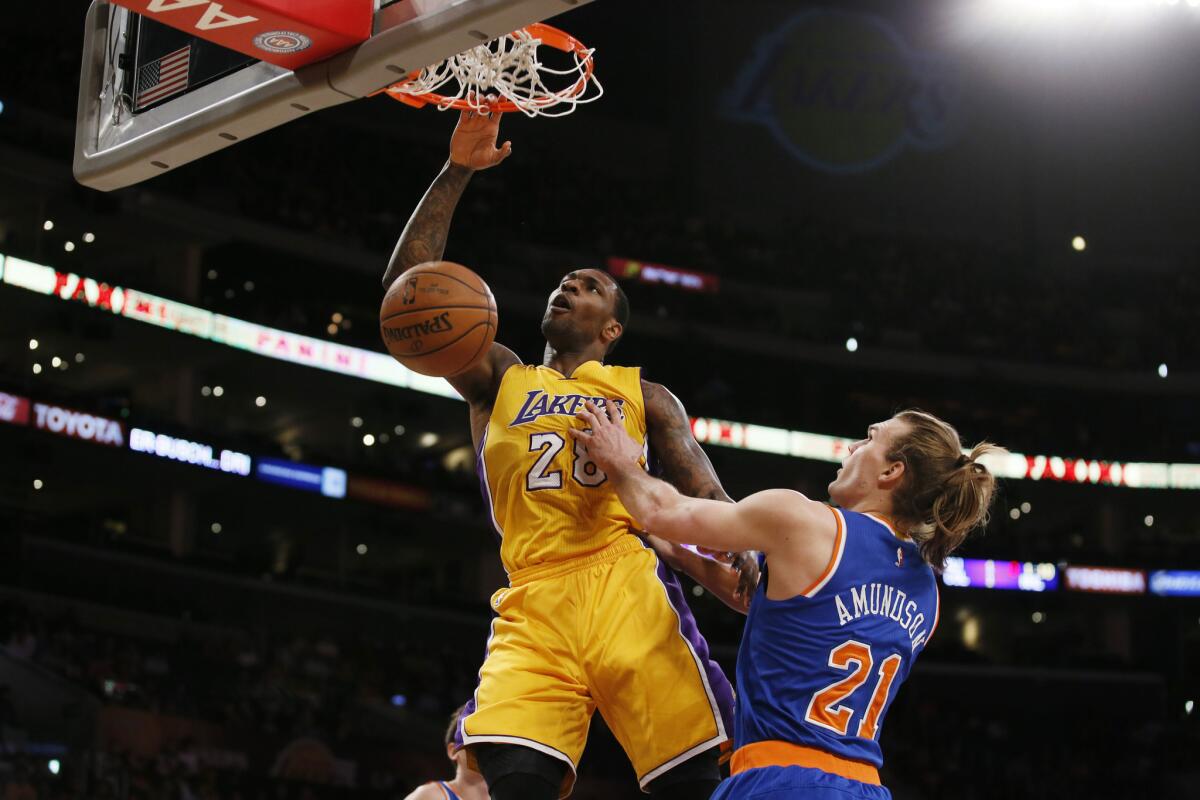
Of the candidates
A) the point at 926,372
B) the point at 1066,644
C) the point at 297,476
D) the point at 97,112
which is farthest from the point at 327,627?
the point at 97,112

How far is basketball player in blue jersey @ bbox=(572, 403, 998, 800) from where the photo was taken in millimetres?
3781

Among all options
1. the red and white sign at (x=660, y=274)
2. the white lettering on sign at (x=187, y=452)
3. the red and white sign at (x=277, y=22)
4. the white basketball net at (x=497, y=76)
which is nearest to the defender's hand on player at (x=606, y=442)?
the white basketball net at (x=497, y=76)

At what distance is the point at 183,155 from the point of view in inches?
179

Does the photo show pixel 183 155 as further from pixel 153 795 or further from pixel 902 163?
pixel 902 163

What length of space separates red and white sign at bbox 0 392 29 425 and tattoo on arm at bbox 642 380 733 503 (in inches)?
781

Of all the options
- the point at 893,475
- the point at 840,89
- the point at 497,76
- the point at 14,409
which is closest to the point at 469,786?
the point at 893,475

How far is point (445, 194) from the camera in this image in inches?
205

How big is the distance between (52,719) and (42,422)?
21.5 feet

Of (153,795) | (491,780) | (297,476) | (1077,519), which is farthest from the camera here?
(1077,519)

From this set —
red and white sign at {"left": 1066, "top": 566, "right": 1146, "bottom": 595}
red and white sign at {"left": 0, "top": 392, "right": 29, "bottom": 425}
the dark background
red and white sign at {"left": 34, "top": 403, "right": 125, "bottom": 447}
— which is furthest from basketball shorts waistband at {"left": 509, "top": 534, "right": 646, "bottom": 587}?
red and white sign at {"left": 1066, "top": 566, "right": 1146, "bottom": 595}

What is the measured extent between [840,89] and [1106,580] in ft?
43.6

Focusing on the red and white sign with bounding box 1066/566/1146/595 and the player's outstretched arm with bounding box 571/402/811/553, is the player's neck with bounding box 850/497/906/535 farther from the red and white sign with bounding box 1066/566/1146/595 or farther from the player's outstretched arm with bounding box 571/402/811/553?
the red and white sign with bounding box 1066/566/1146/595

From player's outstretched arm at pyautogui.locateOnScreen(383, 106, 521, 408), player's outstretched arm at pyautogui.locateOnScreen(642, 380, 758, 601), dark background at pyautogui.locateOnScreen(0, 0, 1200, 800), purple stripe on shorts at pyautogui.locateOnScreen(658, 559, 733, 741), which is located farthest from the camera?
dark background at pyautogui.locateOnScreen(0, 0, 1200, 800)

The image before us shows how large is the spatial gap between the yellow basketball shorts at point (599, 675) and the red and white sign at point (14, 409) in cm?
2004
